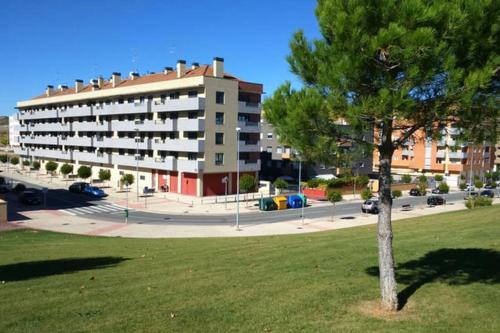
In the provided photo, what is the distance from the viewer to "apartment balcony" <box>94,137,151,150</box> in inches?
2409

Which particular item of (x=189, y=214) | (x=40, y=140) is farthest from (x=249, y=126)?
(x=40, y=140)

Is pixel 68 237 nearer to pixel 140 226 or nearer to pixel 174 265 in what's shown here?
pixel 140 226

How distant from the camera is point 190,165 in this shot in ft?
176

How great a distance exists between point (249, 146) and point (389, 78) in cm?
5040

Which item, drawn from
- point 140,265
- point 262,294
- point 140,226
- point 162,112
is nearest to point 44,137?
point 162,112

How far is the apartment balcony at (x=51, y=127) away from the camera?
81.6 metres

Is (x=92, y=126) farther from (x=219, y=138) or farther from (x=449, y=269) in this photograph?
(x=449, y=269)

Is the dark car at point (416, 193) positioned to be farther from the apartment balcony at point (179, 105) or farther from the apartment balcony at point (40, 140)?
the apartment balcony at point (40, 140)

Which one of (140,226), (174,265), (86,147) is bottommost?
(140,226)

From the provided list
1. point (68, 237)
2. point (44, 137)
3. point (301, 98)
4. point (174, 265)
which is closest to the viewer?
point (301, 98)

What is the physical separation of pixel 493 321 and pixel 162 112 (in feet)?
179

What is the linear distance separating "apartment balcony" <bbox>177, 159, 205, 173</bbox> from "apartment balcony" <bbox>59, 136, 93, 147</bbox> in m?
25.9

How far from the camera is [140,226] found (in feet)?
118

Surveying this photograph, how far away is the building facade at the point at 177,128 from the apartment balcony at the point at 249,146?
130mm
